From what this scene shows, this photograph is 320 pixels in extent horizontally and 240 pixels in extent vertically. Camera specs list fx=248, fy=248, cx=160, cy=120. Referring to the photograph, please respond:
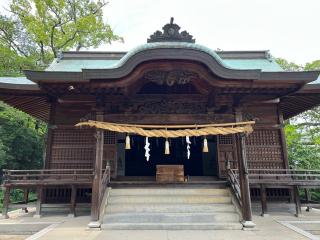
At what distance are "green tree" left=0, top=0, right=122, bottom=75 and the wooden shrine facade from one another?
33.1 ft

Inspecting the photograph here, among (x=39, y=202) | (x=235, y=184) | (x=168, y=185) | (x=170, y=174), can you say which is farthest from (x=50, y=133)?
(x=235, y=184)

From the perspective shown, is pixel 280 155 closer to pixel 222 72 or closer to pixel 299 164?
pixel 222 72

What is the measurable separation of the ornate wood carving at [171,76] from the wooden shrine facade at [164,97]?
0.03 meters

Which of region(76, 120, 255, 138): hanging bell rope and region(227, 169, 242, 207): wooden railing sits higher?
region(76, 120, 255, 138): hanging bell rope

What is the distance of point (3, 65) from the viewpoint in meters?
18.6

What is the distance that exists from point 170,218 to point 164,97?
361 centimetres

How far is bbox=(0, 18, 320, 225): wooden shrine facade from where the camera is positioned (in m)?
6.70

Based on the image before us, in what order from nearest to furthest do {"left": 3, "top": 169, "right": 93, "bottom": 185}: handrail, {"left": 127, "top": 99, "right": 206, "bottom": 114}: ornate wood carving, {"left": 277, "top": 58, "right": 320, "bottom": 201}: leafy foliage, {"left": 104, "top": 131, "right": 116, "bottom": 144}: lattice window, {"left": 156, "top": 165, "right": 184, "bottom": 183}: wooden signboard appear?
{"left": 127, "top": 99, "right": 206, "bottom": 114}: ornate wood carving → {"left": 3, "top": 169, "right": 93, "bottom": 185}: handrail → {"left": 156, "top": 165, "right": 184, "bottom": 183}: wooden signboard → {"left": 104, "top": 131, "right": 116, "bottom": 144}: lattice window → {"left": 277, "top": 58, "right": 320, "bottom": 201}: leafy foliage

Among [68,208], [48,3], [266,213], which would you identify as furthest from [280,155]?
[48,3]

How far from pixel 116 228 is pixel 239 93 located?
200 inches

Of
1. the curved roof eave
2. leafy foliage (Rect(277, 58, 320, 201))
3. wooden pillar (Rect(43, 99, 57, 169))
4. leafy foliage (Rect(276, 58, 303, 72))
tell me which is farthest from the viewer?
leafy foliage (Rect(276, 58, 303, 72))

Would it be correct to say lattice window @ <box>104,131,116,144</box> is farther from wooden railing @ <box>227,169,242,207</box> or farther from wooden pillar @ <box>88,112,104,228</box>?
wooden railing @ <box>227,169,242,207</box>

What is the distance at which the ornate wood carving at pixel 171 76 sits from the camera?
7035mm

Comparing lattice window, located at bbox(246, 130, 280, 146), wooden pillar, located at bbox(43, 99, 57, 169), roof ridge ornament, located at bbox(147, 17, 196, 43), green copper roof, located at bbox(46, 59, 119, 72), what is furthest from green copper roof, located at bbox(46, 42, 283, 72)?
roof ridge ornament, located at bbox(147, 17, 196, 43)
